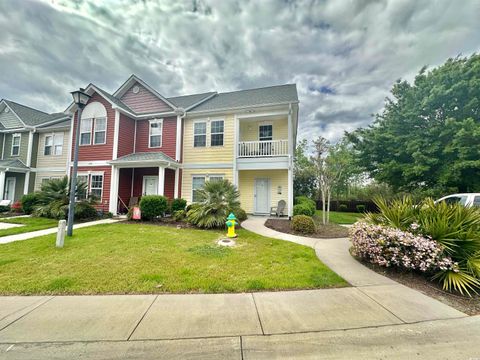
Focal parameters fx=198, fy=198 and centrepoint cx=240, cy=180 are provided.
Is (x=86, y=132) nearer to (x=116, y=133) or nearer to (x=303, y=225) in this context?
(x=116, y=133)

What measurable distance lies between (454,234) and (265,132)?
11.2 meters

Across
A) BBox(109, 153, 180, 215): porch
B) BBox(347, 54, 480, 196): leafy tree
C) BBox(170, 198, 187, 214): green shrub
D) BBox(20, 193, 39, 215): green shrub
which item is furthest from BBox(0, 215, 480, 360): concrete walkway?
BBox(20, 193, 39, 215): green shrub

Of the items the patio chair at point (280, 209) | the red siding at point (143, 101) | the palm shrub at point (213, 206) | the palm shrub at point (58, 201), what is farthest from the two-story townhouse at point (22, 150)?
the patio chair at point (280, 209)

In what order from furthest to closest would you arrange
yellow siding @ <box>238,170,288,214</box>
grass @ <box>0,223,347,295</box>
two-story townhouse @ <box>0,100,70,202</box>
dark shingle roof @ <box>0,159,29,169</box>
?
two-story townhouse @ <box>0,100,70,202</box>
dark shingle roof @ <box>0,159,29,169</box>
yellow siding @ <box>238,170,288,214</box>
grass @ <box>0,223,347,295</box>

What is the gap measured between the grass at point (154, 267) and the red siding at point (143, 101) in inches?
395

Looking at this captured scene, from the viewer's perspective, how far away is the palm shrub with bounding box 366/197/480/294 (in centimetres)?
396

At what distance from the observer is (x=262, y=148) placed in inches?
520

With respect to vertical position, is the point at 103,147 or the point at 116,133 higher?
the point at 116,133

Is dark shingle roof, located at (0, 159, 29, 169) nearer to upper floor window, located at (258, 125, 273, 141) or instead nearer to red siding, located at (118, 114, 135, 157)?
red siding, located at (118, 114, 135, 157)

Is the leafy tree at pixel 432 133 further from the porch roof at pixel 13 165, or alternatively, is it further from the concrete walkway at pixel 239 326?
the porch roof at pixel 13 165

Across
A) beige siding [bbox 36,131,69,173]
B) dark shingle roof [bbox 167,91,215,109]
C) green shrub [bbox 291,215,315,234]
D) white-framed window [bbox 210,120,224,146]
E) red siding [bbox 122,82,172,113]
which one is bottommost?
green shrub [bbox 291,215,315,234]

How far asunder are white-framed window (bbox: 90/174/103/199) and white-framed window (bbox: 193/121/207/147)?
6.67 meters

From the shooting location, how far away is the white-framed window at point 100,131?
1327 centimetres

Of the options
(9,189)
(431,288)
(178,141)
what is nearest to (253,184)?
(178,141)
